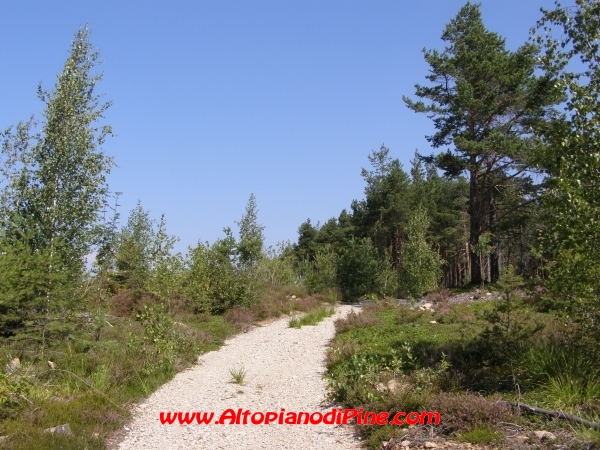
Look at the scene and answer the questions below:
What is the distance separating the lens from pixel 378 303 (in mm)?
21203

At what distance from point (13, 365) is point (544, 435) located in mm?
8298

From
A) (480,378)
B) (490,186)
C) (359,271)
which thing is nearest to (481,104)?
(490,186)

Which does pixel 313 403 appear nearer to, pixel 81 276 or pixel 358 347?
pixel 358 347

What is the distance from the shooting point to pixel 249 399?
911 centimetres

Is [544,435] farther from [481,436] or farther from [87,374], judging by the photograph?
[87,374]

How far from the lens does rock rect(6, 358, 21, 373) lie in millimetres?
8141

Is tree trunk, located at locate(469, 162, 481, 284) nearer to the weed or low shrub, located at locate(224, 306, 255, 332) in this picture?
low shrub, located at locate(224, 306, 255, 332)

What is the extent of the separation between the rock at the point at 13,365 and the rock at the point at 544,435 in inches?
298

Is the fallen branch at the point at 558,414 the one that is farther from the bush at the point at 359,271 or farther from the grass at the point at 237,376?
the bush at the point at 359,271

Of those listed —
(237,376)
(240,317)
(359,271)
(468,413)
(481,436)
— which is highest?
(359,271)

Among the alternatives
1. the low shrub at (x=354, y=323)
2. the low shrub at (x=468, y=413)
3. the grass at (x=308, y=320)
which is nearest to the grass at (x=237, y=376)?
the low shrub at (x=468, y=413)

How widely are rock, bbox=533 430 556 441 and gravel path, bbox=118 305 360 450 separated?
7.27 feet

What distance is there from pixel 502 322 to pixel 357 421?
3.19 m

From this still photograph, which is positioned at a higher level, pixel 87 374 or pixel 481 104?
pixel 481 104
